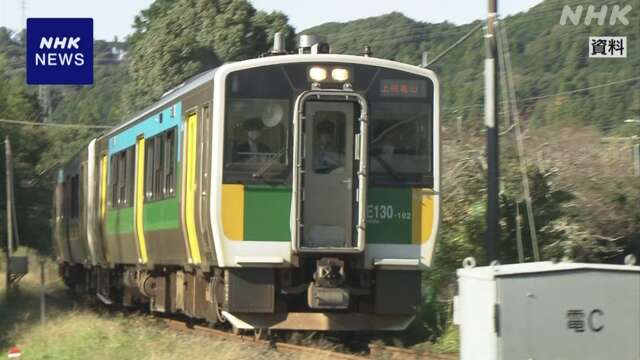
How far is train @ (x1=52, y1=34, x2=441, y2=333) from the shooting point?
10820 mm

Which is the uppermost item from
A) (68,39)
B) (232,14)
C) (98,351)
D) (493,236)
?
(232,14)

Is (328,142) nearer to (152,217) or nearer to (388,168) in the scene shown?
(388,168)

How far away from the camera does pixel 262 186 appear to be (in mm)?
10820

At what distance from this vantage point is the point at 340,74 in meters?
11.1

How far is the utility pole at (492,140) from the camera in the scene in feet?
42.4

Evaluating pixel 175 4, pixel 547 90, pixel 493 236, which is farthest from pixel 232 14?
pixel 493 236

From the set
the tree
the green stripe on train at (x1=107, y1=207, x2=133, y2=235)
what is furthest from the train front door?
the tree

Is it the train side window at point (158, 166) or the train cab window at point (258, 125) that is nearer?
the train cab window at point (258, 125)

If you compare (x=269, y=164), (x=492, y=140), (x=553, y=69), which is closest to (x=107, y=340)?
(x=269, y=164)

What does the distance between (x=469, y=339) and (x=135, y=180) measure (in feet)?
27.8

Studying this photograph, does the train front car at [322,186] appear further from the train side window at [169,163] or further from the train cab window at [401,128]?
the train side window at [169,163]

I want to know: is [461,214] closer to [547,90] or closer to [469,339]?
[469,339]

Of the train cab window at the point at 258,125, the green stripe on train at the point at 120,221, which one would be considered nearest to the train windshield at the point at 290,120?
the train cab window at the point at 258,125

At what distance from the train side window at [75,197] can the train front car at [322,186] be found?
1247 centimetres
